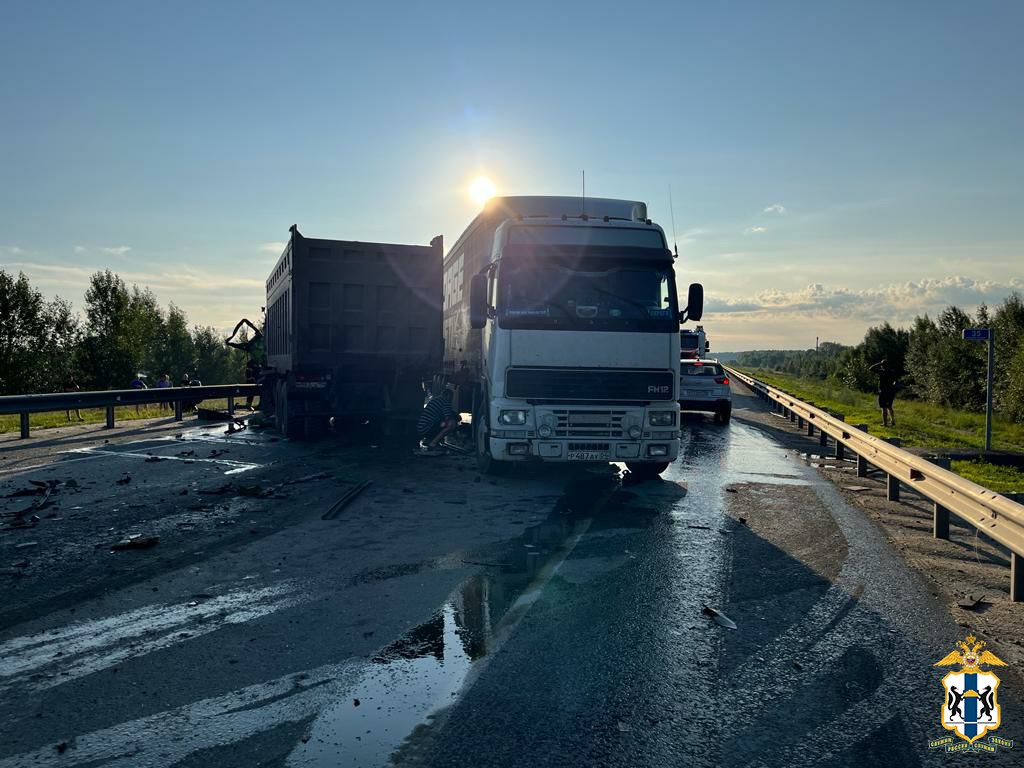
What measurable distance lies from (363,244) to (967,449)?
12696 millimetres

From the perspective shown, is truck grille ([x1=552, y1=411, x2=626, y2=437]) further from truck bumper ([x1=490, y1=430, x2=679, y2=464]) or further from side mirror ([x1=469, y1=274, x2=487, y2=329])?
side mirror ([x1=469, y1=274, x2=487, y2=329])

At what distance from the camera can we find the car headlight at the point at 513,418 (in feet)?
31.3

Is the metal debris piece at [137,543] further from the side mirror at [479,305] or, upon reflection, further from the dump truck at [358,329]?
the dump truck at [358,329]

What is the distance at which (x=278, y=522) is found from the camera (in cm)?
775

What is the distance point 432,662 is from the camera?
4094 mm

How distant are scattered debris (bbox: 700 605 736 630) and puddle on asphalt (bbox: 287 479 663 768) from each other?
1157 millimetres

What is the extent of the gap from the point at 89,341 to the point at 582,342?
73.3 m

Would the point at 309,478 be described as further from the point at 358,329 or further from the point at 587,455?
the point at 358,329

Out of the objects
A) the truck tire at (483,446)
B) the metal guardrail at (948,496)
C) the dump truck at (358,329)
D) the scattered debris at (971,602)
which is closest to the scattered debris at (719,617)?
→ the scattered debris at (971,602)

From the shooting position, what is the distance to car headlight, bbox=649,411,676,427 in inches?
381

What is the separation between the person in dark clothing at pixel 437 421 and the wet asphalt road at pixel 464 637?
4.97 meters

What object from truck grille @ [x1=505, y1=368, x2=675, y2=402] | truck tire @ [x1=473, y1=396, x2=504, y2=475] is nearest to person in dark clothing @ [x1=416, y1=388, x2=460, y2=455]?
truck tire @ [x1=473, y1=396, x2=504, y2=475]

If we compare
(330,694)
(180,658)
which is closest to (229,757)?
(330,694)

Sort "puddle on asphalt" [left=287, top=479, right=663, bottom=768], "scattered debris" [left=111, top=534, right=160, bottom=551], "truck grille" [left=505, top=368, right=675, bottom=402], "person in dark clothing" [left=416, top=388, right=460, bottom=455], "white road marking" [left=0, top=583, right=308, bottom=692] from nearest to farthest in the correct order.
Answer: "puddle on asphalt" [left=287, top=479, right=663, bottom=768], "white road marking" [left=0, top=583, right=308, bottom=692], "scattered debris" [left=111, top=534, right=160, bottom=551], "truck grille" [left=505, top=368, right=675, bottom=402], "person in dark clothing" [left=416, top=388, right=460, bottom=455]
